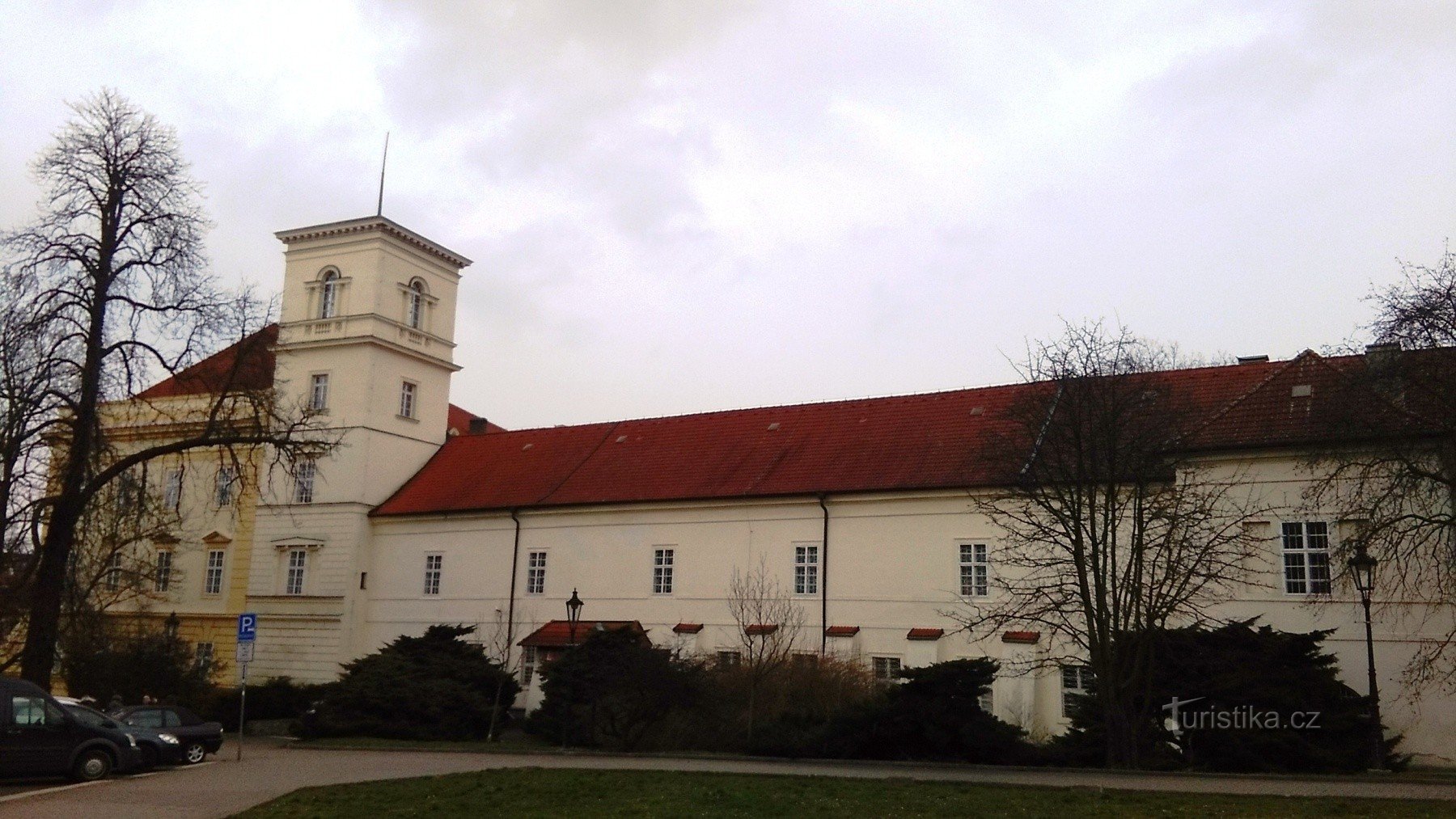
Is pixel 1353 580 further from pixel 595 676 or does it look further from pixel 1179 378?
pixel 595 676

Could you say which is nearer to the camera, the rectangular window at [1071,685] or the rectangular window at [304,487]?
the rectangular window at [1071,685]

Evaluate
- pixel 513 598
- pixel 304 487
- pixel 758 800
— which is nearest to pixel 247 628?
pixel 758 800

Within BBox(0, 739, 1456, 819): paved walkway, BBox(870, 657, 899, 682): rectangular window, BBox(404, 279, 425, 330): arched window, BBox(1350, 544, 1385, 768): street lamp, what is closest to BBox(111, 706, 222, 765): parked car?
BBox(0, 739, 1456, 819): paved walkway

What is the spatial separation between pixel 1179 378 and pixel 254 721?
91.0 ft

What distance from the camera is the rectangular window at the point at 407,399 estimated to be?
44.2m

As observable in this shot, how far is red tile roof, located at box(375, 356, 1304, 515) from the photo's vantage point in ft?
105

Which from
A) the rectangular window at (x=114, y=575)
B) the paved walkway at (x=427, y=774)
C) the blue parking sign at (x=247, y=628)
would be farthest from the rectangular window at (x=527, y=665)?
the blue parking sign at (x=247, y=628)

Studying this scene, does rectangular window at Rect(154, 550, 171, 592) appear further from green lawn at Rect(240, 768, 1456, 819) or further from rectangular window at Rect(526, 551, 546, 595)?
green lawn at Rect(240, 768, 1456, 819)

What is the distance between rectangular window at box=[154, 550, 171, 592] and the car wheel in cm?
2514

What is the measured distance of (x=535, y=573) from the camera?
38375 mm

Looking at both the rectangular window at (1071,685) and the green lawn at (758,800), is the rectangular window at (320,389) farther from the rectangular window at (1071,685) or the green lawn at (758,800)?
the green lawn at (758,800)

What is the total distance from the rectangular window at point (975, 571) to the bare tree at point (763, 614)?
4636 mm

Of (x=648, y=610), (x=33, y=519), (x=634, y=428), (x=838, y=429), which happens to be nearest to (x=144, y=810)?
(x=33, y=519)

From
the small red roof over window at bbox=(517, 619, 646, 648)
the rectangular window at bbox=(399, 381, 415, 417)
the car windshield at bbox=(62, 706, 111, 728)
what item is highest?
the rectangular window at bbox=(399, 381, 415, 417)
